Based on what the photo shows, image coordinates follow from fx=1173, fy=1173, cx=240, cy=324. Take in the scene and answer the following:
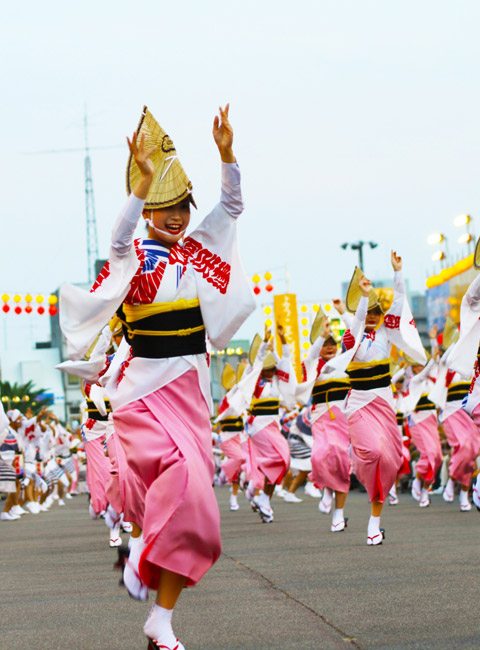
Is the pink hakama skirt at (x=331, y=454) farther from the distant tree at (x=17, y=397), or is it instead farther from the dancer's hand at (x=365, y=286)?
the distant tree at (x=17, y=397)

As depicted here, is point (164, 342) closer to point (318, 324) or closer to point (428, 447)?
point (318, 324)

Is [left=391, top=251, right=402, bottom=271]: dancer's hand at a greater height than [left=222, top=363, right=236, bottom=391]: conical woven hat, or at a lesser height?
greater

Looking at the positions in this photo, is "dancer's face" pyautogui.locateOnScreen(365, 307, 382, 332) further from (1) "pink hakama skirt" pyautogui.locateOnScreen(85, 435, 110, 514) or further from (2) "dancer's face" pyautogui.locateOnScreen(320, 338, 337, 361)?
(1) "pink hakama skirt" pyautogui.locateOnScreen(85, 435, 110, 514)

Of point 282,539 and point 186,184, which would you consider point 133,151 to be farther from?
point 282,539

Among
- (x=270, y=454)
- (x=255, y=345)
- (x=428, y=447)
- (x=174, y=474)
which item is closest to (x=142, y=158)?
Answer: (x=174, y=474)

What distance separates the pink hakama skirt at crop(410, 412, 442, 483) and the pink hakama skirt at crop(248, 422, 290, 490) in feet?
8.89

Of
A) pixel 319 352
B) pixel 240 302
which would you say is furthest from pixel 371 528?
pixel 240 302

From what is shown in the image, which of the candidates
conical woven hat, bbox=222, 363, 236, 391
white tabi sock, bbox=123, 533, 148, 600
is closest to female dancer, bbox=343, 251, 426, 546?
white tabi sock, bbox=123, 533, 148, 600

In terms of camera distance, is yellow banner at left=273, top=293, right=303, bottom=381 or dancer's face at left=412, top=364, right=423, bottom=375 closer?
dancer's face at left=412, top=364, right=423, bottom=375

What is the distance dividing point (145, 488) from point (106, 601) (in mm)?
2020

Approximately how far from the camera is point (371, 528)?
34.3 ft

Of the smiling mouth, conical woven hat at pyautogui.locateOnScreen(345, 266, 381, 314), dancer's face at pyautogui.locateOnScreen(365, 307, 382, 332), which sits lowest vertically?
dancer's face at pyautogui.locateOnScreen(365, 307, 382, 332)

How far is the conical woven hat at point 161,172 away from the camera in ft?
20.0

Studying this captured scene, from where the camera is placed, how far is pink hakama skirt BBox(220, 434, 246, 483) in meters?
20.6
